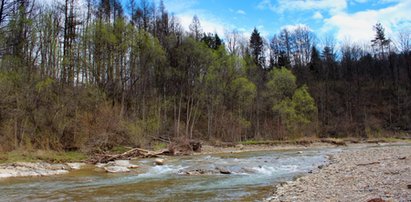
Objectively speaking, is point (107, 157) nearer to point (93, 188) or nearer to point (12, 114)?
point (12, 114)

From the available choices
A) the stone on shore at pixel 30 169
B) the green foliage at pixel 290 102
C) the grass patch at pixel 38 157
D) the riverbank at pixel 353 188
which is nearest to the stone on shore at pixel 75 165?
the stone on shore at pixel 30 169

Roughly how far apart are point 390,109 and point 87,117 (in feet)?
206

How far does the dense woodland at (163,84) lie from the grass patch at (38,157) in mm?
1704

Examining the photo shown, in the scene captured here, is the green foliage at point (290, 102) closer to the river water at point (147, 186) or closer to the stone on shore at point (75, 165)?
the river water at point (147, 186)

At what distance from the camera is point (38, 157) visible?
21.7 metres

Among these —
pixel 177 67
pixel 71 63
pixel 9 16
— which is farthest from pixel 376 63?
pixel 9 16

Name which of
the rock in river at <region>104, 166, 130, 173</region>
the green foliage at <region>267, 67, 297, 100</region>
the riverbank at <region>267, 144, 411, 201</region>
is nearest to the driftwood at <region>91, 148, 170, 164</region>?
the rock in river at <region>104, 166, 130, 173</region>

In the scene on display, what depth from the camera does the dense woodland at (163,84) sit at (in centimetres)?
2653

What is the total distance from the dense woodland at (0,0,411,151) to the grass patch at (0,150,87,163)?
1.70 meters

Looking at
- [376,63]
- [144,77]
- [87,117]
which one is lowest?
[87,117]

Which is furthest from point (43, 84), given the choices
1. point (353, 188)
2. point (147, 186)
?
point (353, 188)

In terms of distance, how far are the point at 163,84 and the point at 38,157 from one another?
27.4 metres

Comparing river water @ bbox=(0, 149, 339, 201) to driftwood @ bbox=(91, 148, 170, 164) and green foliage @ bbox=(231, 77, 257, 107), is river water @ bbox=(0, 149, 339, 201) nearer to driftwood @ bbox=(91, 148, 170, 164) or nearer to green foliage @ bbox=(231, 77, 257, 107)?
driftwood @ bbox=(91, 148, 170, 164)

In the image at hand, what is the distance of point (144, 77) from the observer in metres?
45.0
